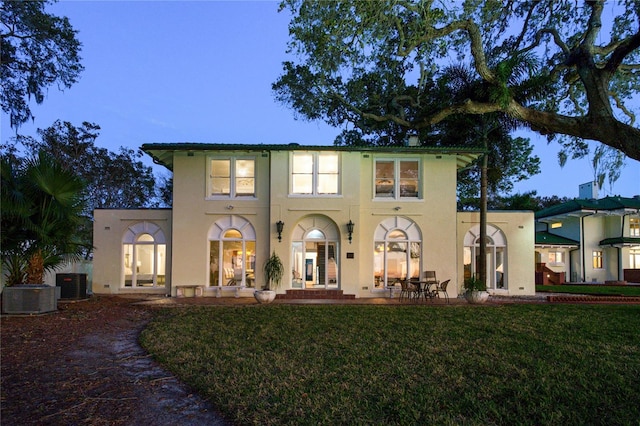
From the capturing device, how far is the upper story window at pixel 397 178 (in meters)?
17.3

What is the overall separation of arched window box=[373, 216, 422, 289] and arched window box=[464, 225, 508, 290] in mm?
2740

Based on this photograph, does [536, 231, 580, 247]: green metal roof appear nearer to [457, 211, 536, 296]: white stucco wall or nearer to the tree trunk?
[457, 211, 536, 296]: white stucco wall

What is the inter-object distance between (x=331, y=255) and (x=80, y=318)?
9.15 metres

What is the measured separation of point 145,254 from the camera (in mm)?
17859

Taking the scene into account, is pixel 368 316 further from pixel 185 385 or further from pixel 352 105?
pixel 352 105

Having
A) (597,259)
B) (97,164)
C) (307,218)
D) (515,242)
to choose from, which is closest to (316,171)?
(307,218)

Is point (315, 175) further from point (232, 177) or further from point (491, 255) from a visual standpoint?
point (491, 255)

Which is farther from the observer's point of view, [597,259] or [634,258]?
[597,259]

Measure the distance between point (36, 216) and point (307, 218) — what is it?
9161 millimetres

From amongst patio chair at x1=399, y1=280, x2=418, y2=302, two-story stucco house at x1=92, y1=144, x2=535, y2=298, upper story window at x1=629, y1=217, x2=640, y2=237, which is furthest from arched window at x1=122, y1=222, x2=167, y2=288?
upper story window at x1=629, y1=217, x2=640, y2=237

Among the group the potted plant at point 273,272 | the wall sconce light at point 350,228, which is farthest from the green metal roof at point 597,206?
the potted plant at point 273,272

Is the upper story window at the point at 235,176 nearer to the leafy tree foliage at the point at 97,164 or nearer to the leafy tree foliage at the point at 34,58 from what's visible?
the leafy tree foliage at the point at 34,58

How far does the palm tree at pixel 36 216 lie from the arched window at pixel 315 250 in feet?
26.3

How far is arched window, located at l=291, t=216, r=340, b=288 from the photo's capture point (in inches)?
667
